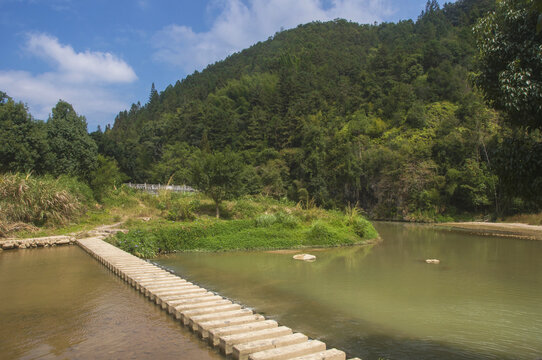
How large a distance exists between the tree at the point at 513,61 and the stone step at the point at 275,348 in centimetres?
419

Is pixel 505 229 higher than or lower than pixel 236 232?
lower

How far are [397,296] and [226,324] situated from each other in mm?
4984

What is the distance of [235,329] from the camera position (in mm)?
5305

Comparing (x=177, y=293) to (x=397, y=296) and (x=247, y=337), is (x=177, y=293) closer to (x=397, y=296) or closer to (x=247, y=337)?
(x=247, y=337)

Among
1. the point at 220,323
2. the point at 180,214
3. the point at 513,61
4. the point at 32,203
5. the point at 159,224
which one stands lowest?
the point at 220,323

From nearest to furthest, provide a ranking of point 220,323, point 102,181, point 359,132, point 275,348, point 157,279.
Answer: point 275,348 → point 220,323 → point 157,279 → point 102,181 → point 359,132

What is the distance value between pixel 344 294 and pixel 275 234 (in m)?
8.20

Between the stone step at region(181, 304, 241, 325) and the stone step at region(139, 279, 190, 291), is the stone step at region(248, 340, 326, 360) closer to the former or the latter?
the stone step at region(181, 304, 241, 325)

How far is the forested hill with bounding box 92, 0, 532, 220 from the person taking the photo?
117 feet

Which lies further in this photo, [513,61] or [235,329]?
[235,329]

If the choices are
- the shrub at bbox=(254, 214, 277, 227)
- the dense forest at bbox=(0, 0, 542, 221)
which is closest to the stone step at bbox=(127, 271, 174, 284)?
the shrub at bbox=(254, 214, 277, 227)

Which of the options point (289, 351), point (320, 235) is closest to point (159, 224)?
point (320, 235)

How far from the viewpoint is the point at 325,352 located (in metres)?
4.53

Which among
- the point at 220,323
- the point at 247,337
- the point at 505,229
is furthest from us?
the point at 505,229
